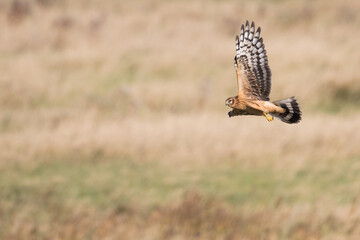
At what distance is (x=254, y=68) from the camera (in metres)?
2.28

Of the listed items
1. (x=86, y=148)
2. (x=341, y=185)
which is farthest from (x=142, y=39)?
(x=341, y=185)

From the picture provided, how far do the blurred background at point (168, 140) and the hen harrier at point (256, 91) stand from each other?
7991 mm

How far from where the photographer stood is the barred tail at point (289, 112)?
6.94 feet

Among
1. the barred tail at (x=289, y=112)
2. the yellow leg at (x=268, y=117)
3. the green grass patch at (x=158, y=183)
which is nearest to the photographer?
the yellow leg at (x=268, y=117)

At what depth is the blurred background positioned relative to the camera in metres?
10.8

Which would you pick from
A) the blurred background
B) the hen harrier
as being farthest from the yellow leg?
the blurred background

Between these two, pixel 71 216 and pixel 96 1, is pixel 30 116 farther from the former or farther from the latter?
pixel 96 1

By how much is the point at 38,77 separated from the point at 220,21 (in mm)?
9281

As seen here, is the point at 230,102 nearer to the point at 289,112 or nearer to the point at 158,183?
the point at 289,112

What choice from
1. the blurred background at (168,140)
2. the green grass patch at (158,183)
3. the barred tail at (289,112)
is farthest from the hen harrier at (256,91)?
the green grass patch at (158,183)

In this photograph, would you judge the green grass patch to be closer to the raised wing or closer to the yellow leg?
the raised wing

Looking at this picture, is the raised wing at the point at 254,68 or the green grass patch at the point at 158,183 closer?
the raised wing at the point at 254,68

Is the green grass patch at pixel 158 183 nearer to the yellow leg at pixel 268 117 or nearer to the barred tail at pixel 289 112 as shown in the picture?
the barred tail at pixel 289 112

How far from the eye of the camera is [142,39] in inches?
853
